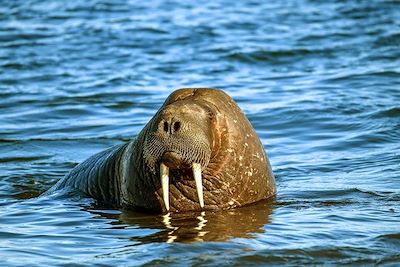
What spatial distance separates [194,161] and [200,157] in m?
0.05

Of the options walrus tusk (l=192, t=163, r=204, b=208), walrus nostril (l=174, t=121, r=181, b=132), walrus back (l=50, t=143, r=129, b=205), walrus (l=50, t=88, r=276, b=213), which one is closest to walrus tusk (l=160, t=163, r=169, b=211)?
walrus (l=50, t=88, r=276, b=213)

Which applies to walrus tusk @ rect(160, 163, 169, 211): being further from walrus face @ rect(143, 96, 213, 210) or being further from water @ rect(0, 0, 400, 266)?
water @ rect(0, 0, 400, 266)

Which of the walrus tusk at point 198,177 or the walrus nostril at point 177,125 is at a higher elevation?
the walrus nostril at point 177,125

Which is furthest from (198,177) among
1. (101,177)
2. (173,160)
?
(101,177)

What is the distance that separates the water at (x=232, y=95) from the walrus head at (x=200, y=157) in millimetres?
169

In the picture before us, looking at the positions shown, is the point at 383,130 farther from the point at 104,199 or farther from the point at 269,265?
the point at 269,265

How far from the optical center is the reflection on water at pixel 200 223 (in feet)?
24.3

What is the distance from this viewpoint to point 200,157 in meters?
7.44

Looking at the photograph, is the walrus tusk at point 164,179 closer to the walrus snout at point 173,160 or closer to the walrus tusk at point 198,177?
the walrus snout at point 173,160

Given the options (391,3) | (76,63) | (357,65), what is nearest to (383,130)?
(357,65)

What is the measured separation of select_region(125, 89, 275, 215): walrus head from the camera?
7371 mm

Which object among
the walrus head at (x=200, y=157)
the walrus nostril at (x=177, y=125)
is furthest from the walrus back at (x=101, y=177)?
the walrus nostril at (x=177, y=125)

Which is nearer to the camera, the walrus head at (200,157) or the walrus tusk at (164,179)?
the walrus head at (200,157)

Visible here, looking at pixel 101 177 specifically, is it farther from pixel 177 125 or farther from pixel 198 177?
pixel 177 125
